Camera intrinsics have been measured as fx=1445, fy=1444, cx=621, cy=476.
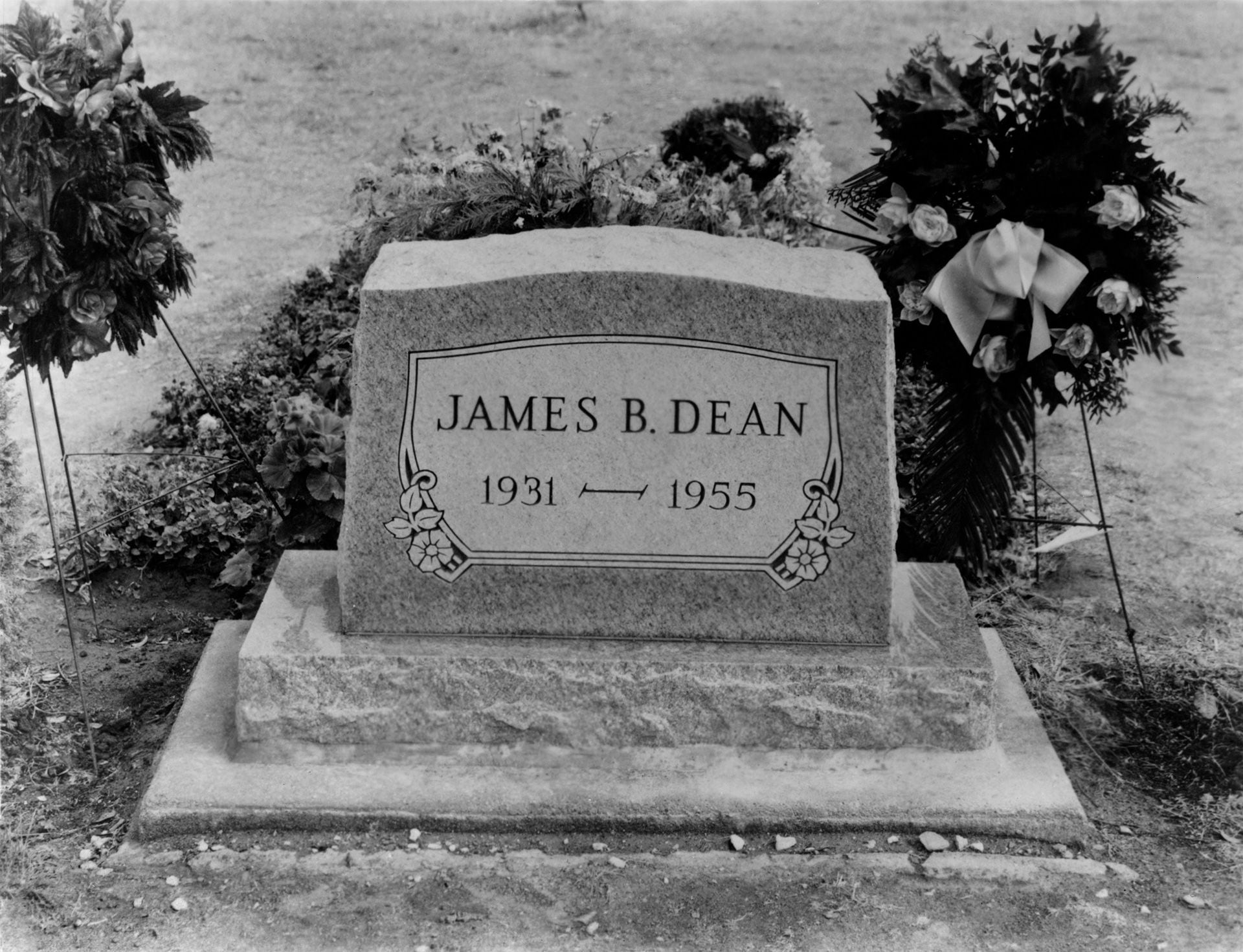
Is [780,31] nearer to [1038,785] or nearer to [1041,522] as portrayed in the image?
[1041,522]

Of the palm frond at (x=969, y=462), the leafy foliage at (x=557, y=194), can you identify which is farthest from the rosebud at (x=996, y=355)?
the leafy foliage at (x=557, y=194)

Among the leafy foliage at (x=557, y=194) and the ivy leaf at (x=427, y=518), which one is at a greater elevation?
the leafy foliage at (x=557, y=194)

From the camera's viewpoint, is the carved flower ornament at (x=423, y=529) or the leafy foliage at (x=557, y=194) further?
the leafy foliage at (x=557, y=194)

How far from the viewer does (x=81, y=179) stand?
3836 mm

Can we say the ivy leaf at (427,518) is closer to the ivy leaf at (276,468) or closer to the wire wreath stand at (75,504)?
the wire wreath stand at (75,504)

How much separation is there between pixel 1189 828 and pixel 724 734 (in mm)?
1250

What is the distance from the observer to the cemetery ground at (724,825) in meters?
3.43

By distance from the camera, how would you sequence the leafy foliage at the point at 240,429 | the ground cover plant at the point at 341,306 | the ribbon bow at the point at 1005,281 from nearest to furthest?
1. the ribbon bow at the point at 1005,281
2. the ground cover plant at the point at 341,306
3. the leafy foliage at the point at 240,429

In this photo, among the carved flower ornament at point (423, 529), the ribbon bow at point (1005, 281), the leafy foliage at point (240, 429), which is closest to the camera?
the carved flower ornament at point (423, 529)

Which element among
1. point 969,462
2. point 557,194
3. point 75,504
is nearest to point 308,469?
point 75,504

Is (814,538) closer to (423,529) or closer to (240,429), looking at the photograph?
(423,529)

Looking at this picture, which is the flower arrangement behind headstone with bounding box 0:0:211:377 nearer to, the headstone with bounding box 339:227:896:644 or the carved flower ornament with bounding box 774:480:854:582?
the headstone with bounding box 339:227:896:644

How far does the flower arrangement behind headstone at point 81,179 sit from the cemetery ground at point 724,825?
1.13m

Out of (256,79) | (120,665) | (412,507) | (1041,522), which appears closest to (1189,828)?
(1041,522)
